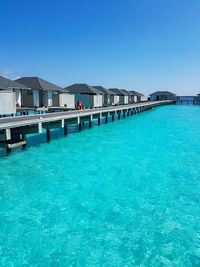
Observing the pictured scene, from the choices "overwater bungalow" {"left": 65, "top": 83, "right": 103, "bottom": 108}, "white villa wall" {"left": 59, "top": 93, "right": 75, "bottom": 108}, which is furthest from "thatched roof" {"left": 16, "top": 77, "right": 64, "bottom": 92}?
"overwater bungalow" {"left": 65, "top": 83, "right": 103, "bottom": 108}

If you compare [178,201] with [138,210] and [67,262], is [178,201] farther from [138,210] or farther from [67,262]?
[67,262]

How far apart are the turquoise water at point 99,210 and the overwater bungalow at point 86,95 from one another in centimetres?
1978

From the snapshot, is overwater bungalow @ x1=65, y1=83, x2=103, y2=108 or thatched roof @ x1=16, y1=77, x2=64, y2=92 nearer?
thatched roof @ x1=16, y1=77, x2=64, y2=92

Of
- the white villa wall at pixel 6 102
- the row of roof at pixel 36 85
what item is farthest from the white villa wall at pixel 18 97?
the white villa wall at pixel 6 102

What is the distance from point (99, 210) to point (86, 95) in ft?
91.5

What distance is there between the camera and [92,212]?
305 inches

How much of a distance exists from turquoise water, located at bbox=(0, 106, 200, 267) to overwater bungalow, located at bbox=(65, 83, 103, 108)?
19780 millimetres

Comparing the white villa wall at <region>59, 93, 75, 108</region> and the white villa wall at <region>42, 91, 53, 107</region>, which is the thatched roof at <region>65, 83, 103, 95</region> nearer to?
the white villa wall at <region>59, 93, 75, 108</region>

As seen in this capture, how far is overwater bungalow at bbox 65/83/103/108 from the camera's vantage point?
33278mm

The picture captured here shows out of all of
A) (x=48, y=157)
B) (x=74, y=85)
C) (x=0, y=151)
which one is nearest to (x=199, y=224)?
(x=48, y=157)

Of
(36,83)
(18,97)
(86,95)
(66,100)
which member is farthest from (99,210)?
(86,95)

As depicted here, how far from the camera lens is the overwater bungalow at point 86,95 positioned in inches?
1310

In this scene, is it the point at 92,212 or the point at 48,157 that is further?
the point at 48,157

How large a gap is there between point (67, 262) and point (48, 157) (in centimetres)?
940
